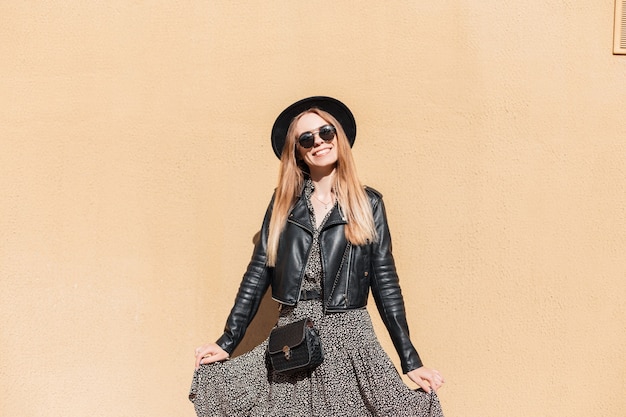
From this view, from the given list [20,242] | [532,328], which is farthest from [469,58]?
[20,242]

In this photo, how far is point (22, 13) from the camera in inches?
143

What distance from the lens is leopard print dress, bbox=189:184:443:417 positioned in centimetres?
275

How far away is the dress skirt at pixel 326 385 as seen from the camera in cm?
274

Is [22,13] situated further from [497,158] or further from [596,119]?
[596,119]

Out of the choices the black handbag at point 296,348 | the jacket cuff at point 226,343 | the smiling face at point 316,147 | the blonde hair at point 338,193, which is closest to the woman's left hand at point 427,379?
the black handbag at point 296,348

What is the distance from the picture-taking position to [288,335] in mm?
2738

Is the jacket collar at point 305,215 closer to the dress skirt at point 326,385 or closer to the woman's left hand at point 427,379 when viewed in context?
the dress skirt at point 326,385

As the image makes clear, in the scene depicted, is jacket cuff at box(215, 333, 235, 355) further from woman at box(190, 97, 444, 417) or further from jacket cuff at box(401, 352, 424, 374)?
jacket cuff at box(401, 352, 424, 374)

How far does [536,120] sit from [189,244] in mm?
2050

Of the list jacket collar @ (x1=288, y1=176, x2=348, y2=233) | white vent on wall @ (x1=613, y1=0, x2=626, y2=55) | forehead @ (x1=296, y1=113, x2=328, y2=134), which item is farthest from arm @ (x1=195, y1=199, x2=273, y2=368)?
white vent on wall @ (x1=613, y1=0, x2=626, y2=55)

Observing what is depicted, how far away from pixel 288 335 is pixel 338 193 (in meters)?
0.69

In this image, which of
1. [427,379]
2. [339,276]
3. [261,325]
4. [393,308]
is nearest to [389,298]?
[393,308]

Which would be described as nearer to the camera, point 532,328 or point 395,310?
point 395,310

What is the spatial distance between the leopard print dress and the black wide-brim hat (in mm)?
547
